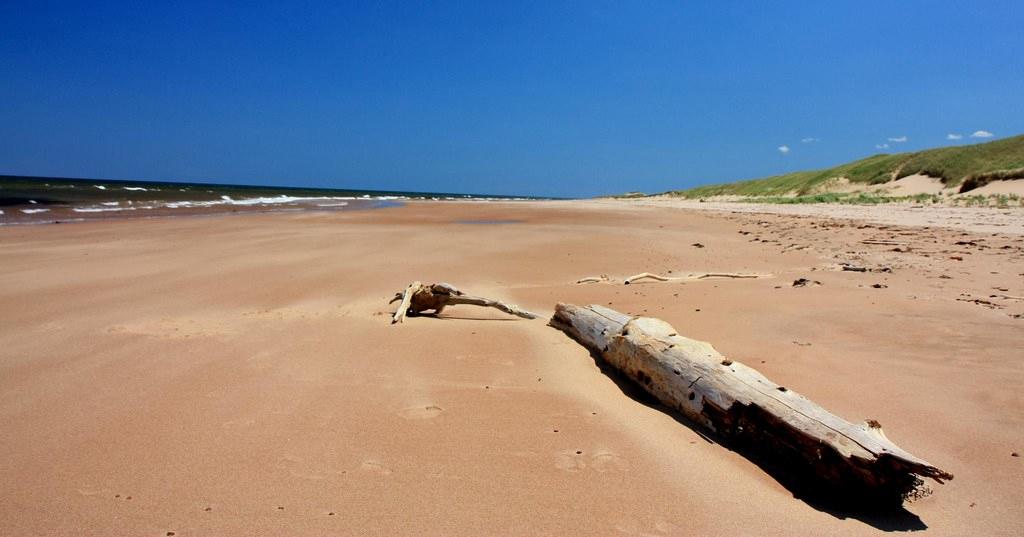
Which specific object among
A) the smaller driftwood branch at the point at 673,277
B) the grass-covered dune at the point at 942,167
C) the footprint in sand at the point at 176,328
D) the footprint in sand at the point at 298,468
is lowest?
the footprint in sand at the point at 298,468

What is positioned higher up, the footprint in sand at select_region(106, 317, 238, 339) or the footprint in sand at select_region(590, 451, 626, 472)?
the footprint in sand at select_region(106, 317, 238, 339)

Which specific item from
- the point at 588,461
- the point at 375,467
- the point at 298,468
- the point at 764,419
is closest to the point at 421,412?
the point at 375,467

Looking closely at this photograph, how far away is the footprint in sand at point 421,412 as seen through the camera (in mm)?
3137

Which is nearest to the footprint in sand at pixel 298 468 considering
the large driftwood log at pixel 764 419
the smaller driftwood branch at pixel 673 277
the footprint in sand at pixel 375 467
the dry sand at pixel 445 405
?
the dry sand at pixel 445 405

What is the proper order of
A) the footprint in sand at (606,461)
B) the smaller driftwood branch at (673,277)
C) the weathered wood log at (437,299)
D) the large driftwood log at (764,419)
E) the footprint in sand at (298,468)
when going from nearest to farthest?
the large driftwood log at (764,419)
the footprint in sand at (298,468)
the footprint in sand at (606,461)
the weathered wood log at (437,299)
the smaller driftwood branch at (673,277)

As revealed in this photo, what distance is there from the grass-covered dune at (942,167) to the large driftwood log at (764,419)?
1036 inches

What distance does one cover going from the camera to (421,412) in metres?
3.20

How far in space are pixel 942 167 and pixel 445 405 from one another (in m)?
34.7

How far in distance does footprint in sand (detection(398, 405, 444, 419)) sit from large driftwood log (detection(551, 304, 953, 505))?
137 centimetres

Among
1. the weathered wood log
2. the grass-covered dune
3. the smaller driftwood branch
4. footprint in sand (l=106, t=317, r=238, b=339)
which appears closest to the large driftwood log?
the weathered wood log

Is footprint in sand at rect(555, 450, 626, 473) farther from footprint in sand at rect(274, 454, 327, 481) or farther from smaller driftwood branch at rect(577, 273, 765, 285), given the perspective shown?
smaller driftwood branch at rect(577, 273, 765, 285)

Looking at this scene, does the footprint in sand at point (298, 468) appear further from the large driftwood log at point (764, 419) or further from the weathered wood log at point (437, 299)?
the weathered wood log at point (437, 299)

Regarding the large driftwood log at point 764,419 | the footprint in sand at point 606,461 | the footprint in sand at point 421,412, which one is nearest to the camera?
the large driftwood log at point 764,419

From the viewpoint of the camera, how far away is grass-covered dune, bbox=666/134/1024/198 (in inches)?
915
